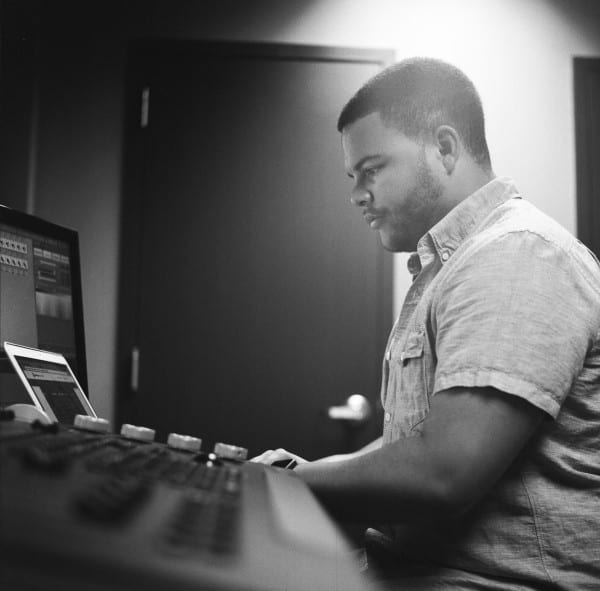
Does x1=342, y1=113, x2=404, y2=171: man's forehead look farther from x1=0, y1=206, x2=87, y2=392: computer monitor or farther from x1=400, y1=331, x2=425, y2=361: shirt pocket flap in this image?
x1=0, y1=206, x2=87, y2=392: computer monitor

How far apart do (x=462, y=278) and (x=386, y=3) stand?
6.52 ft

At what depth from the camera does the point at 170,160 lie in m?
2.52

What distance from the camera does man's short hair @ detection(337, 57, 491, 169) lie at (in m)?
1.32

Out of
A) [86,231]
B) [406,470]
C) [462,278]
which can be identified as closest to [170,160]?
[86,231]

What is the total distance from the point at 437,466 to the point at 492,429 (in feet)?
0.27

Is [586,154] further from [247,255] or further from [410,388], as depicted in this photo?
[410,388]

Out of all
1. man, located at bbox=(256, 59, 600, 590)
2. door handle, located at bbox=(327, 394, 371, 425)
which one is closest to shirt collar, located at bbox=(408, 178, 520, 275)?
man, located at bbox=(256, 59, 600, 590)

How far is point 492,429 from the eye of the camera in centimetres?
81

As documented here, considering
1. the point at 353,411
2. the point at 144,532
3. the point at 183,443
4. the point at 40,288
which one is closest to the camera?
the point at 144,532

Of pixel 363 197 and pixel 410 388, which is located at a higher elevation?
pixel 363 197

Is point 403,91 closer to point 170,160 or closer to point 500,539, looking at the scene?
point 500,539

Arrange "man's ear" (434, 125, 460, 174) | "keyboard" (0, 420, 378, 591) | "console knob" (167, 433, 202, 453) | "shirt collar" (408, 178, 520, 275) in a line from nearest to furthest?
"keyboard" (0, 420, 378, 591), "console knob" (167, 433, 202, 453), "shirt collar" (408, 178, 520, 275), "man's ear" (434, 125, 460, 174)

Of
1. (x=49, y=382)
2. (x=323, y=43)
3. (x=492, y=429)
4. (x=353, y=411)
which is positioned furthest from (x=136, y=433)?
(x=323, y=43)

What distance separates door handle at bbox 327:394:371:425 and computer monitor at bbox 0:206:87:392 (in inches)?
51.0
